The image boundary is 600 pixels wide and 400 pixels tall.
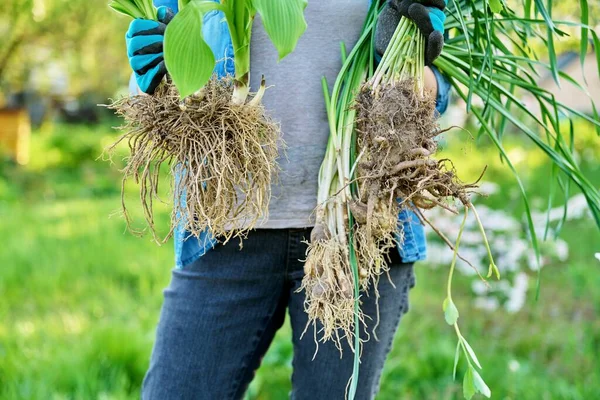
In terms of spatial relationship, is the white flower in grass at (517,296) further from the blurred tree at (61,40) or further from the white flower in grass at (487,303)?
the blurred tree at (61,40)

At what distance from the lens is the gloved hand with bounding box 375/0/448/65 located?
106 cm

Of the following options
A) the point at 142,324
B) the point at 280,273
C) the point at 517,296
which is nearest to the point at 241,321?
the point at 280,273

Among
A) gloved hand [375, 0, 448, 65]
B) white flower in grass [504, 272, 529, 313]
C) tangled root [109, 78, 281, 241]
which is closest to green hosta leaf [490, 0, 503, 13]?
gloved hand [375, 0, 448, 65]

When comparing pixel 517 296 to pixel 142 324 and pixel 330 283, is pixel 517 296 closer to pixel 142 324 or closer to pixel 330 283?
pixel 142 324

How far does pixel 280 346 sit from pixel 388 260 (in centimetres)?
138

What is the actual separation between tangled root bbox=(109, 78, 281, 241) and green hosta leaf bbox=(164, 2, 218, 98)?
0.52 ft

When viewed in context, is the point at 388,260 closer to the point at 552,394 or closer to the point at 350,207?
the point at 350,207

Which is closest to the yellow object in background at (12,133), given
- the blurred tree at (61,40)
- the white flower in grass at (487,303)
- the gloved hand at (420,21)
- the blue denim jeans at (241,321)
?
the blurred tree at (61,40)

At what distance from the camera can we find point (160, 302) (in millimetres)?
3117

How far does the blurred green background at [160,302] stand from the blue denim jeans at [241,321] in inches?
13.2

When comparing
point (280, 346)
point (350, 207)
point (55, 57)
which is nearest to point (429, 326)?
point (280, 346)

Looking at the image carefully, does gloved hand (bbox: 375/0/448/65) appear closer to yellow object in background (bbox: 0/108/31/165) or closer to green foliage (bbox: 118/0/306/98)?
green foliage (bbox: 118/0/306/98)

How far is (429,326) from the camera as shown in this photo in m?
2.93

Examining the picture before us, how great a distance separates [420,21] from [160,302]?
232 centimetres
